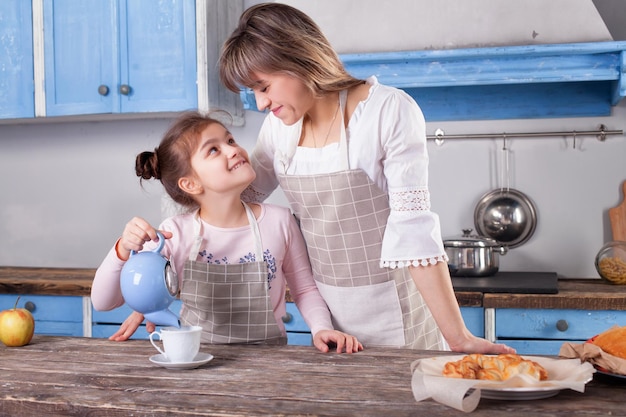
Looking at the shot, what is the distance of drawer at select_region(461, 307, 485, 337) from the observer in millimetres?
2609

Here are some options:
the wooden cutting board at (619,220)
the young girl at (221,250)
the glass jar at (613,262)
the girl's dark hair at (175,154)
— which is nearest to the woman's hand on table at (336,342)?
the young girl at (221,250)

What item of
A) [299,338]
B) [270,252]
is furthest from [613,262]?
[270,252]

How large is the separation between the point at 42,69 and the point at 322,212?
1.97 meters

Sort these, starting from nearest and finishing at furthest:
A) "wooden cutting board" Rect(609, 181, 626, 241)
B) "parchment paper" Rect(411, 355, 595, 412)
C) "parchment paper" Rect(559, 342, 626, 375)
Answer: "parchment paper" Rect(411, 355, 595, 412), "parchment paper" Rect(559, 342, 626, 375), "wooden cutting board" Rect(609, 181, 626, 241)

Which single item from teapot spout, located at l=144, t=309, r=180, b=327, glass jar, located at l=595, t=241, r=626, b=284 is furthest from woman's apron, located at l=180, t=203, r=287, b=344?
glass jar, located at l=595, t=241, r=626, b=284

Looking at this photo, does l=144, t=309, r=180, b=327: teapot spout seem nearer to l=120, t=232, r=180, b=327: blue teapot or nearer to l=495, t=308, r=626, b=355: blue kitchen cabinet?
l=120, t=232, r=180, b=327: blue teapot

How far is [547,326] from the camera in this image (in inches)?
101

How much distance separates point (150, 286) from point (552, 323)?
1.60 metres

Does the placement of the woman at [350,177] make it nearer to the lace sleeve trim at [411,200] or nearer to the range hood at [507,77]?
the lace sleeve trim at [411,200]

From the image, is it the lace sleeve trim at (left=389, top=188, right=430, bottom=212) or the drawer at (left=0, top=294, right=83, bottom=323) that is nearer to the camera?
the lace sleeve trim at (left=389, top=188, right=430, bottom=212)

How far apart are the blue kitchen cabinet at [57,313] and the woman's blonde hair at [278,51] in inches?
66.3

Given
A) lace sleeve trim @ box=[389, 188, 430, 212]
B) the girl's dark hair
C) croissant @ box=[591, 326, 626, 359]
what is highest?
the girl's dark hair

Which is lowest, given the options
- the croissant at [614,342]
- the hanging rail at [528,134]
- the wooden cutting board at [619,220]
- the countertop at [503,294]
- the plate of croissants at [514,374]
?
the countertop at [503,294]

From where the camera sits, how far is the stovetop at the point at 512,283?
2.57 m
